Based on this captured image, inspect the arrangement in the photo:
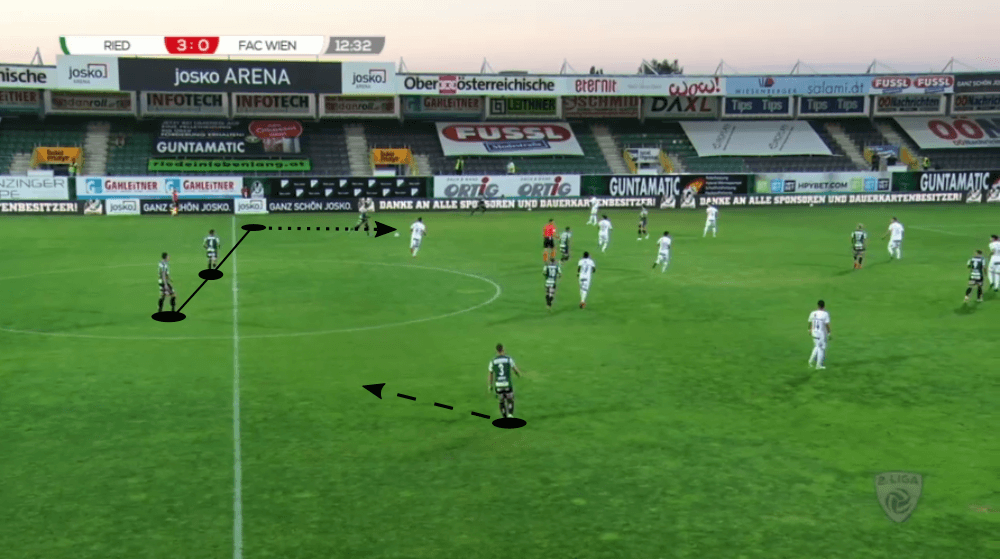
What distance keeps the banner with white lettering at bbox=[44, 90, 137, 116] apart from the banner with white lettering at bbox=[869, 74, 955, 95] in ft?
184

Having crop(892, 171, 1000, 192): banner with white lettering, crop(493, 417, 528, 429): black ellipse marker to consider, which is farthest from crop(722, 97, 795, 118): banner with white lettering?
crop(493, 417, 528, 429): black ellipse marker

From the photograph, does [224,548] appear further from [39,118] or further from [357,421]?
[39,118]

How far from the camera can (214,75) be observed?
67.3 meters

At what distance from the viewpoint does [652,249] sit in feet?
141

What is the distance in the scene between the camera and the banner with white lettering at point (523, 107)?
256 feet

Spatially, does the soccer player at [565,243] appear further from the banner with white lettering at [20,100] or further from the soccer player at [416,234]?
Result: the banner with white lettering at [20,100]

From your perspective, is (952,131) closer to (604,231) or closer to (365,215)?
(604,231)

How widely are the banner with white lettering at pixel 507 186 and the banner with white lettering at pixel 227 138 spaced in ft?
46.0

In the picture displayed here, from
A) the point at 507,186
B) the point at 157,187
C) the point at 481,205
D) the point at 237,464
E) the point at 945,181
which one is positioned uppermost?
the point at 945,181

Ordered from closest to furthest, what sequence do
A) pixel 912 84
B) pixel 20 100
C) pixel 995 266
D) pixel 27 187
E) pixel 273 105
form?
pixel 995 266, pixel 27 187, pixel 20 100, pixel 273 105, pixel 912 84

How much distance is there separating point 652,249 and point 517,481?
95.7ft

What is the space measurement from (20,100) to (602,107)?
43437mm

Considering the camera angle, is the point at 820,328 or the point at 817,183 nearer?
the point at 820,328

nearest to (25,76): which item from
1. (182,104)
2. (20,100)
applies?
(20,100)
